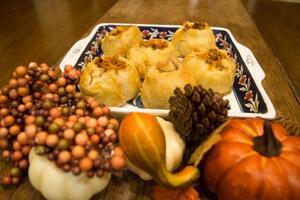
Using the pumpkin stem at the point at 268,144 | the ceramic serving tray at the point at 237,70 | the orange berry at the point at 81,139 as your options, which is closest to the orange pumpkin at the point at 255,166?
the pumpkin stem at the point at 268,144

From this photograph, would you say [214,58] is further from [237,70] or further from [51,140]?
[51,140]

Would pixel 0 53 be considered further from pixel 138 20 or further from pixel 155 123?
pixel 155 123

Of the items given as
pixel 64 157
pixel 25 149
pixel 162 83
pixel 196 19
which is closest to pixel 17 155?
pixel 25 149

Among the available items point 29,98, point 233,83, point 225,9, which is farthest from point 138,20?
point 29,98

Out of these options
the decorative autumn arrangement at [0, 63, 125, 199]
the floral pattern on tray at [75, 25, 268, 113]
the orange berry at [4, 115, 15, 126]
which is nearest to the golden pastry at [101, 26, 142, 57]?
the floral pattern on tray at [75, 25, 268, 113]

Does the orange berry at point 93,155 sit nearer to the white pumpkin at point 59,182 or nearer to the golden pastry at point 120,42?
the white pumpkin at point 59,182

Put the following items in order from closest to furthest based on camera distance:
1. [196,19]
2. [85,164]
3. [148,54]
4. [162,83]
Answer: [85,164] < [162,83] < [148,54] < [196,19]

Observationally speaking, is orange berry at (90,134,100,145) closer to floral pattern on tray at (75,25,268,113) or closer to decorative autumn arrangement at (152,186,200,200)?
decorative autumn arrangement at (152,186,200,200)
